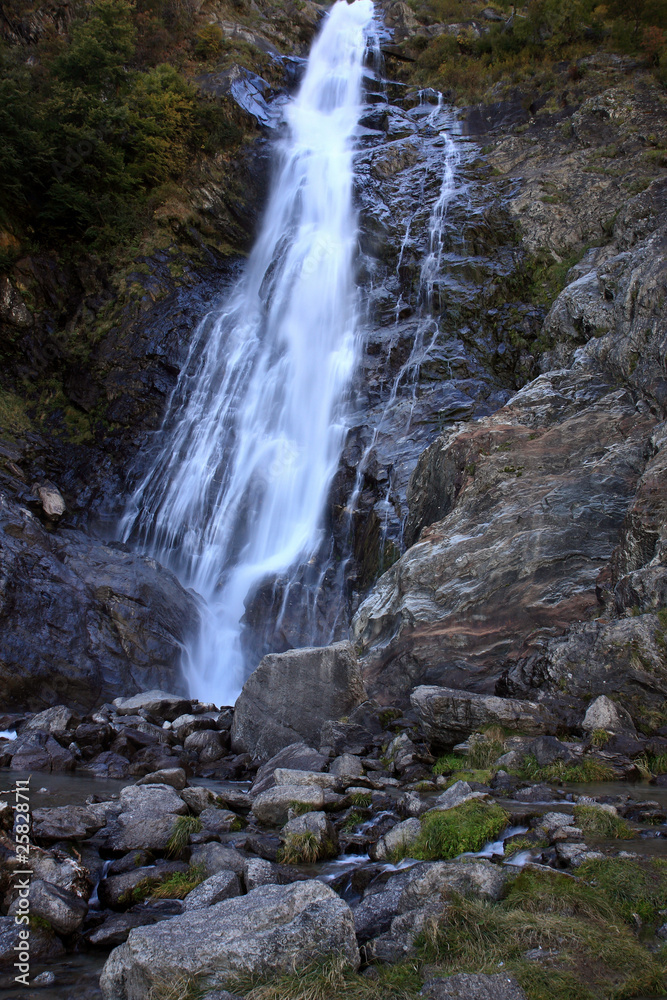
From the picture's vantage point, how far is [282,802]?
6.42 metres

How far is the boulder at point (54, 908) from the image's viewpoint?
4305 millimetres

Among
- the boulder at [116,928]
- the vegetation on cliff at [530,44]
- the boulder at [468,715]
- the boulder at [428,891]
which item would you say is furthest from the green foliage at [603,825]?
the vegetation on cliff at [530,44]

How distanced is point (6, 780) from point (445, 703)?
5817 millimetres

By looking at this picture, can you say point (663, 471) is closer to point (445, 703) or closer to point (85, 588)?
point (445, 703)

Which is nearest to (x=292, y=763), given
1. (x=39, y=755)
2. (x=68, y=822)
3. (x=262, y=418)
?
(x=68, y=822)

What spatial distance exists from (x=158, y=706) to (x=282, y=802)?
6814mm

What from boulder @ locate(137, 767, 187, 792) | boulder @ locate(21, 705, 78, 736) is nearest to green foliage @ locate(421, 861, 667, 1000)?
boulder @ locate(137, 767, 187, 792)

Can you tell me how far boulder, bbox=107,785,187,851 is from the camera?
5746mm

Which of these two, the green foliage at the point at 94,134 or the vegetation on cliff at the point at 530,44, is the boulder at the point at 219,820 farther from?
the vegetation on cliff at the point at 530,44

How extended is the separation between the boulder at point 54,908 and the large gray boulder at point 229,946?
101cm

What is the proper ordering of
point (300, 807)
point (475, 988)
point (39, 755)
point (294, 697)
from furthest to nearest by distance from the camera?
point (294, 697) → point (39, 755) → point (300, 807) → point (475, 988)

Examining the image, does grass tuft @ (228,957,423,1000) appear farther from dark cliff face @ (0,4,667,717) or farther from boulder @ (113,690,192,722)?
boulder @ (113,690,192,722)

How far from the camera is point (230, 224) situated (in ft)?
96.1

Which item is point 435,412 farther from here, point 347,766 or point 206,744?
point 347,766
